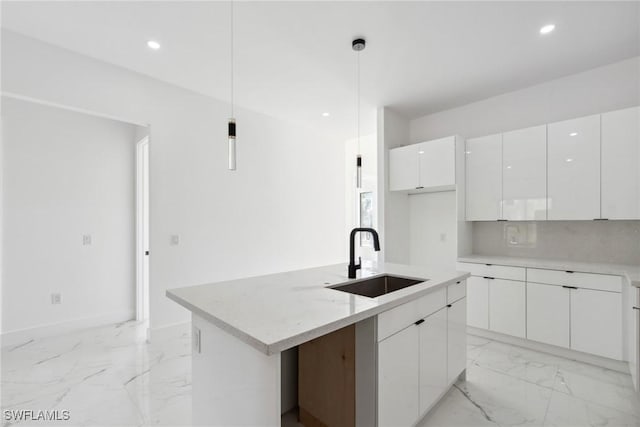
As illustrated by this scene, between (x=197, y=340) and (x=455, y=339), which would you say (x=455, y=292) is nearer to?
(x=455, y=339)

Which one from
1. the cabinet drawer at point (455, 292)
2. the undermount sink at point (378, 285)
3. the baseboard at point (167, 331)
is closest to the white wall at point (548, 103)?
the cabinet drawer at point (455, 292)

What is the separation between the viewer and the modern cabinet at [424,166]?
Answer: 340 cm

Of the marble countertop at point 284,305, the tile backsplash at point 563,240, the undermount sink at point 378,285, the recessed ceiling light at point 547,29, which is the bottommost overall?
the undermount sink at point 378,285

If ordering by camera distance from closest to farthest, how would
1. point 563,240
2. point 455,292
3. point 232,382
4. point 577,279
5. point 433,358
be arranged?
point 232,382 < point 433,358 < point 455,292 < point 577,279 < point 563,240

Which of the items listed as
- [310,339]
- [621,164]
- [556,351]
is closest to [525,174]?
[621,164]

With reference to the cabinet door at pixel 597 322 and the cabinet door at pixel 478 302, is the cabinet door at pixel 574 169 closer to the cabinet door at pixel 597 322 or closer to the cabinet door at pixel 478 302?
the cabinet door at pixel 597 322

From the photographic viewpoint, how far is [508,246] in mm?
3447

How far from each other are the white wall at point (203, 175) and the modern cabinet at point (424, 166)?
1609mm

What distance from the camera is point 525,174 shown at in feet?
10.1

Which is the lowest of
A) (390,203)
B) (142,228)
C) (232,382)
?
(232,382)

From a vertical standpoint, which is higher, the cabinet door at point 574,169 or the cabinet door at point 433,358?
the cabinet door at point 574,169

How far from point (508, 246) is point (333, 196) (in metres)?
2.81

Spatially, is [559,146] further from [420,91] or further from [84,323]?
[84,323]

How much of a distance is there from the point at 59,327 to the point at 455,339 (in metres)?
4.02
